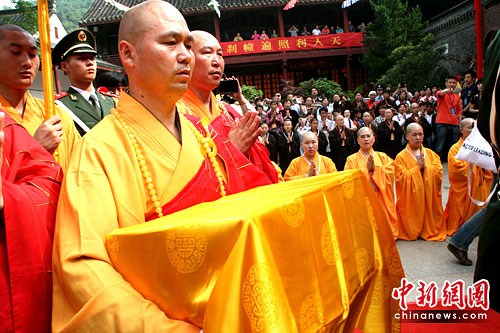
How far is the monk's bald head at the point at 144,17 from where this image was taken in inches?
63.2

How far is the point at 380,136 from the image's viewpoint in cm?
1053

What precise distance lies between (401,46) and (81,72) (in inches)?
702

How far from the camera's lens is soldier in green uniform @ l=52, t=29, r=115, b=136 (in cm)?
319

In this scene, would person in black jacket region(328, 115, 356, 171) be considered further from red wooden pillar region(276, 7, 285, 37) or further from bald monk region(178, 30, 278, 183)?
red wooden pillar region(276, 7, 285, 37)

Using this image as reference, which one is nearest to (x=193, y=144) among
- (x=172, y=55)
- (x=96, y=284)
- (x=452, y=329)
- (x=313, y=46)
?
(x=172, y=55)

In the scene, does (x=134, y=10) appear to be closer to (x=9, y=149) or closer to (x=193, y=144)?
(x=193, y=144)

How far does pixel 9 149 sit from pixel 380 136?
989 centimetres

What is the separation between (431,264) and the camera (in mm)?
4961

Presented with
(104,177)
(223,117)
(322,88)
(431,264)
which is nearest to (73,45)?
(223,117)

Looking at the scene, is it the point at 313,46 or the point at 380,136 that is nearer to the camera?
the point at 380,136

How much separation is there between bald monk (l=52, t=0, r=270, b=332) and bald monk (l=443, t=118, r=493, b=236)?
492 cm

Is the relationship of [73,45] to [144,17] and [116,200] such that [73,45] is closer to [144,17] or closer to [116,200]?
[144,17]

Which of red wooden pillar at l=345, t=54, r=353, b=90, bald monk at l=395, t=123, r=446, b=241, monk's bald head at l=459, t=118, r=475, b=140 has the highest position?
red wooden pillar at l=345, t=54, r=353, b=90

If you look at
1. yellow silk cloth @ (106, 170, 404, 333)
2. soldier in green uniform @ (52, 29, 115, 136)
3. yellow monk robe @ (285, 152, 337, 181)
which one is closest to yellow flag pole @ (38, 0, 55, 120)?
yellow silk cloth @ (106, 170, 404, 333)
